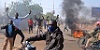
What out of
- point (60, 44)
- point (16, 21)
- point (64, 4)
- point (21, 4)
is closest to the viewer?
point (60, 44)

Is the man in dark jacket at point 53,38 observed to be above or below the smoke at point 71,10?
above

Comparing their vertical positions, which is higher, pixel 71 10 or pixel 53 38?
pixel 53 38

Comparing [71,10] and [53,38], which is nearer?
[53,38]

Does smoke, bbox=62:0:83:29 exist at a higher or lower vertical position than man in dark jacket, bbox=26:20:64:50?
lower

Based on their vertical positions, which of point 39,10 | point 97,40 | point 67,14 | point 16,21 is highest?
point 16,21

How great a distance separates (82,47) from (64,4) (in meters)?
22.8

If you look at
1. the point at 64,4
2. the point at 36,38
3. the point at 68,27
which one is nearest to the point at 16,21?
the point at 36,38

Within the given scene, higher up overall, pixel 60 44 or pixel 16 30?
pixel 60 44

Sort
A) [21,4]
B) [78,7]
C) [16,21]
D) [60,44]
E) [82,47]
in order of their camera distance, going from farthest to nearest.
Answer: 1. [21,4]
2. [78,7]
3. [82,47]
4. [16,21]
5. [60,44]

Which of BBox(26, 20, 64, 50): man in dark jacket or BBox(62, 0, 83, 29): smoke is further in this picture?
BBox(62, 0, 83, 29): smoke

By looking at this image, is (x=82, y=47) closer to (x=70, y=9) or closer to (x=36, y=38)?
(x=36, y=38)

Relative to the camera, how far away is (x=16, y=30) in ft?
36.4

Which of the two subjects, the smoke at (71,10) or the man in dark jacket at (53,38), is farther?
the smoke at (71,10)

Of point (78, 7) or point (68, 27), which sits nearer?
point (68, 27)
